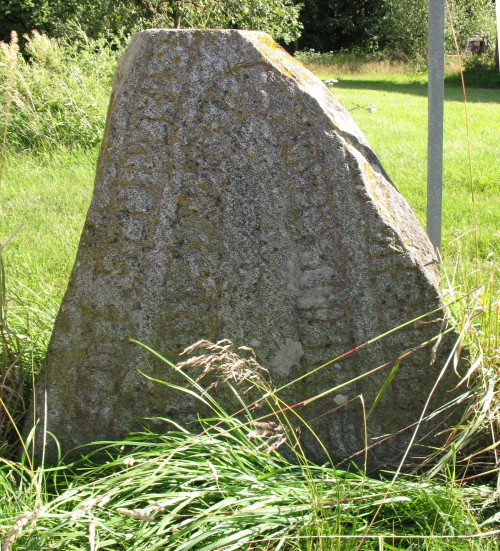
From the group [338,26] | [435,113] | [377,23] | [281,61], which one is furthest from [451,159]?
[377,23]

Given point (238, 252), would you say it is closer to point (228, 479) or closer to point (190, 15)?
point (228, 479)

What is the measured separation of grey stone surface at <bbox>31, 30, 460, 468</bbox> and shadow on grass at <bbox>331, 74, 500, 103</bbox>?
38.6 feet

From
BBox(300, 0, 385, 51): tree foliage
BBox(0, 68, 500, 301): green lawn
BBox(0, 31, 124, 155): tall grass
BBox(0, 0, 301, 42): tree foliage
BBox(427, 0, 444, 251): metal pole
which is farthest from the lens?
BBox(300, 0, 385, 51): tree foliage

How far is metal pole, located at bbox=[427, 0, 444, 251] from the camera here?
230 cm

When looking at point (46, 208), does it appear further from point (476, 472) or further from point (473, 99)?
point (473, 99)

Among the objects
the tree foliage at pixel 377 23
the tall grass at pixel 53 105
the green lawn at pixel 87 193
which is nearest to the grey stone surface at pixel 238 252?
the green lawn at pixel 87 193

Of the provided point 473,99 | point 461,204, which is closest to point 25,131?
point 461,204

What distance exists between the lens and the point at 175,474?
1.89m

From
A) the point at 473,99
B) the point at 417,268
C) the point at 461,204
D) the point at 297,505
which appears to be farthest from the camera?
the point at 473,99

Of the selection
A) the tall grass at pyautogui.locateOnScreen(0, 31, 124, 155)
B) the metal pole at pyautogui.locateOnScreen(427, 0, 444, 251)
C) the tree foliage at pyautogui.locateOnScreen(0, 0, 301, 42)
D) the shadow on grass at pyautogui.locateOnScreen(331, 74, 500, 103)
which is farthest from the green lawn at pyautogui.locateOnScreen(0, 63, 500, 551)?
the shadow on grass at pyautogui.locateOnScreen(331, 74, 500, 103)

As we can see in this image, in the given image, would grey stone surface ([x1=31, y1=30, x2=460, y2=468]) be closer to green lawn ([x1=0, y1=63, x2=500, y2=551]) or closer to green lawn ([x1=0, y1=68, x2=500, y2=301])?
green lawn ([x1=0, y1=63, x2=500, y2=551])

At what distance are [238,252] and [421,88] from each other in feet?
50.5

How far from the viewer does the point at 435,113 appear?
7.84ft

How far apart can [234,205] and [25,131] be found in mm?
4869
